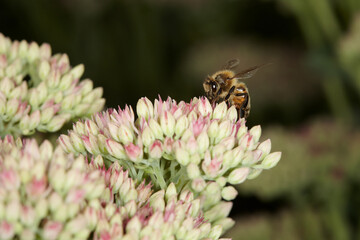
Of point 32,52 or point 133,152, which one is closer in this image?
point 133,152

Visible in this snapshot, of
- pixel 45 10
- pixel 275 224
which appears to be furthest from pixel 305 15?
pixel 45 10

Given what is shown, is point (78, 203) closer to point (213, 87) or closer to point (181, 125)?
point (181, 125)

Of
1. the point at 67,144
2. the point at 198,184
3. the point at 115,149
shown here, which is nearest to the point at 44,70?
the point at 67,144

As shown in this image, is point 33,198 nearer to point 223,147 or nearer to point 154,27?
point 223,147

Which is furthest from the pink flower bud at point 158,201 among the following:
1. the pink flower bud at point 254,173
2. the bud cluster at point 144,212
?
the pink flower bud at point 254,173

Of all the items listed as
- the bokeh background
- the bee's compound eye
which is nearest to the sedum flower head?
the bee's compound eye

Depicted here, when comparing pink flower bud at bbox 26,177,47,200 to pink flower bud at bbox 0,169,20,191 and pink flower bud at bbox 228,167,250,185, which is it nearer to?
pink flower bud at bbox 0,169,20,191
